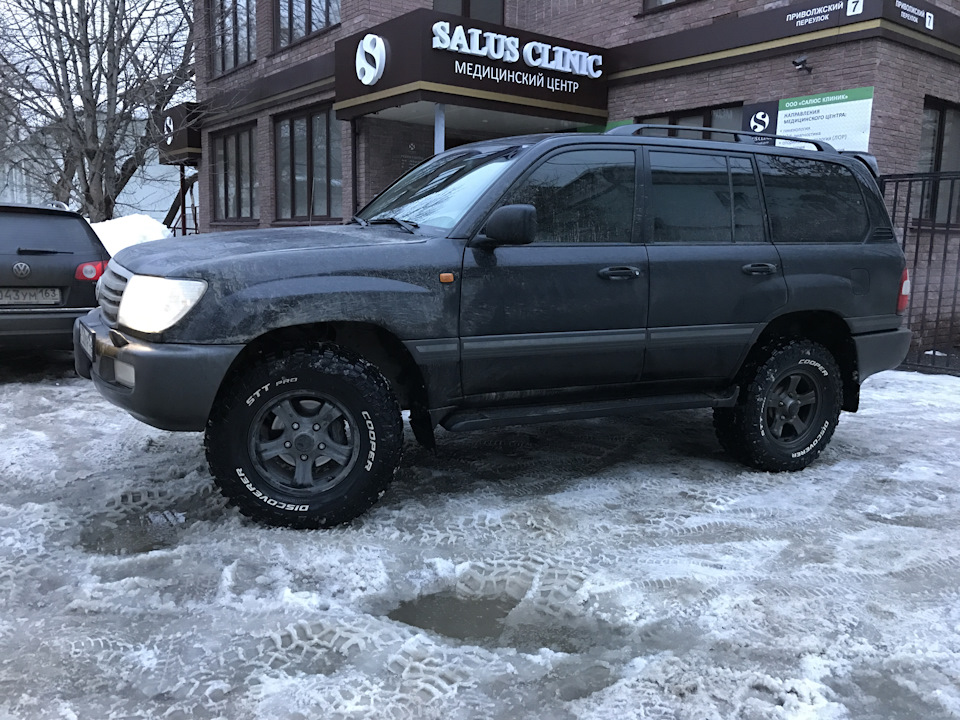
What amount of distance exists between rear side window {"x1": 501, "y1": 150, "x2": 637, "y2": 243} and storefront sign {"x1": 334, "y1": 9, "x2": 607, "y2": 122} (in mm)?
7993

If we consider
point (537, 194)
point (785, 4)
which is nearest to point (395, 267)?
point (537, 194)

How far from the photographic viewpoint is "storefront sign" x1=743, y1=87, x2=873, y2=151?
10008 mm

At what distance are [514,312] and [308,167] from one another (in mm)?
13654

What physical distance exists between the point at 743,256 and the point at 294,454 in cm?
269

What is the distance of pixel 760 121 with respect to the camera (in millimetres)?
11086

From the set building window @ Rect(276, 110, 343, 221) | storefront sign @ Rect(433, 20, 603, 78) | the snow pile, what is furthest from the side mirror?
building window @ Rect(276, 110, 343, 221)

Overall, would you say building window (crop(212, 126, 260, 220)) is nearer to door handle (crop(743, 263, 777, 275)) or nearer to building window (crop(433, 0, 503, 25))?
building window (crop(433, 0, 503, 25))

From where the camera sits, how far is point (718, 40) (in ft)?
37.8

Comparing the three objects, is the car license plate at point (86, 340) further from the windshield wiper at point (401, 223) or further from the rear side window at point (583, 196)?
the rear side window at point (583, 196)

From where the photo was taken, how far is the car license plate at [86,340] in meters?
3.78

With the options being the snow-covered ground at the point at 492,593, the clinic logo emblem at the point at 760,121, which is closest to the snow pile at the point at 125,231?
the clinic logo emblem at the point at 760,121

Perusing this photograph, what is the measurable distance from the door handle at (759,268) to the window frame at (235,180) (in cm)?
1589

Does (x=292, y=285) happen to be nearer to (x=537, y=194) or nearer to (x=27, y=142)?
(x=537, y=194)

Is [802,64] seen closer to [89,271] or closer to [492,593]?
[89,271]
